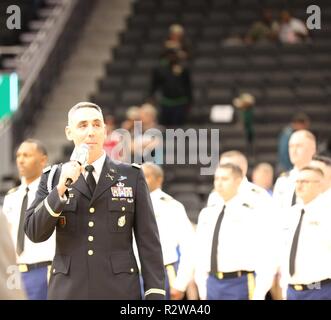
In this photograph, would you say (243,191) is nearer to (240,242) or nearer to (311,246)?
(240,242)

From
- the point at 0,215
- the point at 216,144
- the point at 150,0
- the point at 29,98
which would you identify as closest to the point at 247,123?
the point at 216,144

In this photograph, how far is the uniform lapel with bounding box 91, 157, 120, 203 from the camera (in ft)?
19.3

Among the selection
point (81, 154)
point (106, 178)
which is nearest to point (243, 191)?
point (106, 178)

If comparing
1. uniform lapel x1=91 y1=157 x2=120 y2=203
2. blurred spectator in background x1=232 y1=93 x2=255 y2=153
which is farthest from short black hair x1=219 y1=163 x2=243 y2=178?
blurred spectator in background x1=232 y1=93 x2=255 y2=153

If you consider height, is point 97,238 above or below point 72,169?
Result: below

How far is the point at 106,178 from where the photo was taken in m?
5.96

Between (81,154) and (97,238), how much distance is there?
1.62 ft

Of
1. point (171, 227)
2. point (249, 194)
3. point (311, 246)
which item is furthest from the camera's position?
point (171, 227)

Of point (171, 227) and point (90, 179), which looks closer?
point (90, 179)

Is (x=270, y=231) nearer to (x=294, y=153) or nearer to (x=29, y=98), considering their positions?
(x=294, y=153)

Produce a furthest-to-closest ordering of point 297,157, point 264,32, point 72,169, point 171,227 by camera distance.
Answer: point 264,32, point 171,227, point 297,157, point 72,169

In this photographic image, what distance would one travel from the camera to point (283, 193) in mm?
9164

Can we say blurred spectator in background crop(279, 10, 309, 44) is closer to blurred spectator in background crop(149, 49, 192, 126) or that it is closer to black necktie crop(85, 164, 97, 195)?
blurred spectator in background crop(149, 49, 192, 126)

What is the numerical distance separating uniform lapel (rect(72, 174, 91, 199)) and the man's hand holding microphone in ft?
0.99
